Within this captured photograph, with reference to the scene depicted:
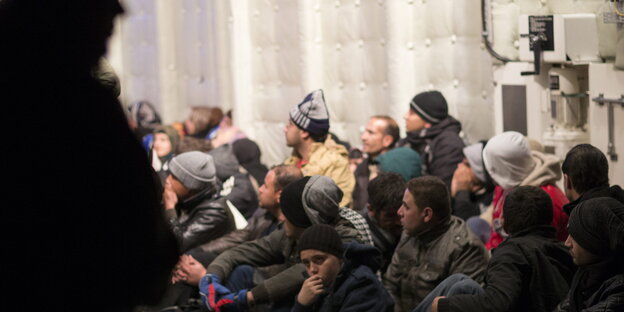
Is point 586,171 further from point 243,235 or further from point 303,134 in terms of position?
point 303,134

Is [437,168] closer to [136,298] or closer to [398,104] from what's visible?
[398,104]

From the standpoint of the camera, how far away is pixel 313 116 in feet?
21.2

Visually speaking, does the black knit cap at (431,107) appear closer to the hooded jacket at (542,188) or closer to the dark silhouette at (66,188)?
the hooded jacket at (542,188)

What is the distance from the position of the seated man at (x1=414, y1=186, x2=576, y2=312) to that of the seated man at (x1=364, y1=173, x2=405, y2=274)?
0.82m

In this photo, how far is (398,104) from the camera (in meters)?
8.22

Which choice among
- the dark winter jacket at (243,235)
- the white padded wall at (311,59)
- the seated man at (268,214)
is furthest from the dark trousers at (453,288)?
the white padded wall at (311,59)

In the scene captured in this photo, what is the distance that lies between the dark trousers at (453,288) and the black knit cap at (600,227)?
511mm

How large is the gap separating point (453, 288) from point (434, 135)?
2988 mm

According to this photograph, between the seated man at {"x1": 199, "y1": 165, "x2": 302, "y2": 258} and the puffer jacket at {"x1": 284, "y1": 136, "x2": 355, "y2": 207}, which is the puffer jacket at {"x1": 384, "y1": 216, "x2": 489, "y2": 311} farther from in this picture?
the puffer jacket at {"x1": 284, "y1": 136, "x2": 355, "y2": 207}

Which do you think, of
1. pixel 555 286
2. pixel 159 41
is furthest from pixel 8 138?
pixel 159 41

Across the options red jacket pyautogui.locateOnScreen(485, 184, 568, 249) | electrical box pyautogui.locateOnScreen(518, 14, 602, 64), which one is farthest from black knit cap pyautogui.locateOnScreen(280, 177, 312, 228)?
electrical box pyautogui.locateOnScreen(518, 14, 602, 64)

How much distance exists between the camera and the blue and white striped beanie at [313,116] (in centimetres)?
646

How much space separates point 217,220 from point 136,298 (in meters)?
3.29

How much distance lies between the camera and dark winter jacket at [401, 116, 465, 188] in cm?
664
